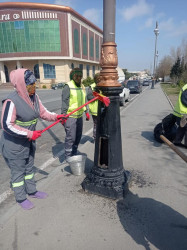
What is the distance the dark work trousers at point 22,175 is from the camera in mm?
2744

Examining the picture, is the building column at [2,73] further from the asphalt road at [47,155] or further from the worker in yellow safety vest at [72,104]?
the worker in yellow safety vest at [72,104]

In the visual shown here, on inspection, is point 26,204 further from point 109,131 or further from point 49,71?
point 49,71

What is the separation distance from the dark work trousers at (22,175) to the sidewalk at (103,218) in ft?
0.60

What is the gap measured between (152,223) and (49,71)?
45213 millimetres

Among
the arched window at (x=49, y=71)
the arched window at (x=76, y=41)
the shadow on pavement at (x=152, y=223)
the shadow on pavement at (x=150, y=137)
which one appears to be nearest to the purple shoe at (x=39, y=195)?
the shadow on pavement at (x=152, y=223)

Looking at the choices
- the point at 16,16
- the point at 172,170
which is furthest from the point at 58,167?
the point at 16,16

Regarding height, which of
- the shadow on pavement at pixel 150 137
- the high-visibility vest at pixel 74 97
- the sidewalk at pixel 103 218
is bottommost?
the sidewalk at pixel 103 218

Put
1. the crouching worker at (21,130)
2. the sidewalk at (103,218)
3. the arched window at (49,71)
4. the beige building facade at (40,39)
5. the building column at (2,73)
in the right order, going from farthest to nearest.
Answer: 1. the building column at (2,73)
2. the arched window at (49,71)
3. the beige building facade at (40,39)
4. the crouching worker at (21,130)
5. the sidewalk at (103,218)

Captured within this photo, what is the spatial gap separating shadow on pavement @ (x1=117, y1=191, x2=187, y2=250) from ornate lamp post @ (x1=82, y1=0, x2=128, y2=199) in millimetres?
284

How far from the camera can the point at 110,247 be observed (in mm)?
2166

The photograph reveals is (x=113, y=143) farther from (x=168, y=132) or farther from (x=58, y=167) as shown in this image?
(x=168, y=132)

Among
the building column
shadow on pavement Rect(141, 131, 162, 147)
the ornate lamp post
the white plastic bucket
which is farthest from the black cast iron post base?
the building column

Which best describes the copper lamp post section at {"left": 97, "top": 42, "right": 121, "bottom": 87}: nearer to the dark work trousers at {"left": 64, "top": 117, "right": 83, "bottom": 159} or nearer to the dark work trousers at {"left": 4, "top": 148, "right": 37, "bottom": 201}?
the dark work trousers at {"left": 64, "top": 117, "right": 83, "bottom": 159}

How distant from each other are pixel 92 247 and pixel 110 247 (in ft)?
0.66
